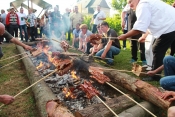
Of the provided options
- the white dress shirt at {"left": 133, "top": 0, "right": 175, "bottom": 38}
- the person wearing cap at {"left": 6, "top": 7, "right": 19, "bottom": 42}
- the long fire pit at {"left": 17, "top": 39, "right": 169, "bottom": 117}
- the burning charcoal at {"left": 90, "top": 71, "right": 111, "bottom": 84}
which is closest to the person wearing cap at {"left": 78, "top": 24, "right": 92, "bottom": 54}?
the long fire pit at {"left": 17, "top": 39, "right": 169, "bottom": 117}

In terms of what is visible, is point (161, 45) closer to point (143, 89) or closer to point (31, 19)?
point (143, 89)

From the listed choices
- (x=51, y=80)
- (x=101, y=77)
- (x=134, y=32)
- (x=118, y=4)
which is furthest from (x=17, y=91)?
(x=118, y=4)

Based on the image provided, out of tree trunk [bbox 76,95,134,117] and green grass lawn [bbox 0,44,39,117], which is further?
green grass lawn [bbox 0,44,39,117]

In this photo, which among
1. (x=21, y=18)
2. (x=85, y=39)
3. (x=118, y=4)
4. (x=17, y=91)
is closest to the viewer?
(x=17, y=91)

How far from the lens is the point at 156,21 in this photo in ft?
13.5

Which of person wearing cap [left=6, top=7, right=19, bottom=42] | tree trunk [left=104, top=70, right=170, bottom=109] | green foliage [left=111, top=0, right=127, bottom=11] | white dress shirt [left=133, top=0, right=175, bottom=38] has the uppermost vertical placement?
green foliage [left=111, top=0, right=127, bottom=11]

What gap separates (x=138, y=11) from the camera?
390 centimetres

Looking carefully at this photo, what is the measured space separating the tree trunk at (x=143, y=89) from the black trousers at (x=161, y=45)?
105 centimetres

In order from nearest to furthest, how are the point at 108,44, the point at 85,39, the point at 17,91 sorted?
1. the point at 17,91
2. the point at 108,44
3. the point at 85,39

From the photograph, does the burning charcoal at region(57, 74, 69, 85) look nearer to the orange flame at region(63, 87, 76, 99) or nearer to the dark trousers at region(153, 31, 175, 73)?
the orange flame at region(63, 87, 76, 99)

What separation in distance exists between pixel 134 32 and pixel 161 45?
97 cm

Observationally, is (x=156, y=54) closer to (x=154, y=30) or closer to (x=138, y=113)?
(x=154, y=30)

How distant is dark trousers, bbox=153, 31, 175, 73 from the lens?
432cm

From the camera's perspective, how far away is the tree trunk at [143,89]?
10.6 ft
